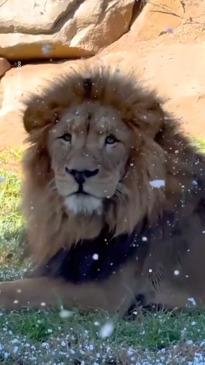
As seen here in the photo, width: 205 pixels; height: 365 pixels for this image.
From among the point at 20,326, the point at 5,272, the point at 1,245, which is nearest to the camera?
the point at 20,326

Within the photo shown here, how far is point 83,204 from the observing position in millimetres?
4336

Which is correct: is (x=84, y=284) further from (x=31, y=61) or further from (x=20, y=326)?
(x=31, y=61)

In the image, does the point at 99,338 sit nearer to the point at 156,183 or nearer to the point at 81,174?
the point at 81,174

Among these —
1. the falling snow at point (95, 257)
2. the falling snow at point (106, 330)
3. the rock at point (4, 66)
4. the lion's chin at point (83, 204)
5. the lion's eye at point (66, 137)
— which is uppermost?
the lion's eye at point (66, 137)

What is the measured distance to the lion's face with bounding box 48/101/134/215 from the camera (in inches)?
168

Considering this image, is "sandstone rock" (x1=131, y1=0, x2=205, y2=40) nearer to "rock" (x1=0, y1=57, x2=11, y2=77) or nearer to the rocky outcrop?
the rocky outcrop

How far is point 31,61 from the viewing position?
1022 cm

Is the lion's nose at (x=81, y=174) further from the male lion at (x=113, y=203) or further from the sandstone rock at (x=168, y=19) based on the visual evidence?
the sandstone rock at (x=168, y=19)

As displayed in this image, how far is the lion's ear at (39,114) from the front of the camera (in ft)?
14.8

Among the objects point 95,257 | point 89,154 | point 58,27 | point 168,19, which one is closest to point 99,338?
point 95,257

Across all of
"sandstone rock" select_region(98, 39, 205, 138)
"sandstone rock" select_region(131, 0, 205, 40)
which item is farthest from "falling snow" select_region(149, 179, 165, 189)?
"sandstone rock" select_region(131, 0, 205, 40)

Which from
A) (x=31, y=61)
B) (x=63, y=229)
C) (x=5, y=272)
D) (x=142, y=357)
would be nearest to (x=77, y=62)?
(x=31, y=61)

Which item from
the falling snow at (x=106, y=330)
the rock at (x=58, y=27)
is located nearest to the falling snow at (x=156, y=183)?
the falling snow at (x=106, y=330)

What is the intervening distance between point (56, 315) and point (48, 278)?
1.01ft
